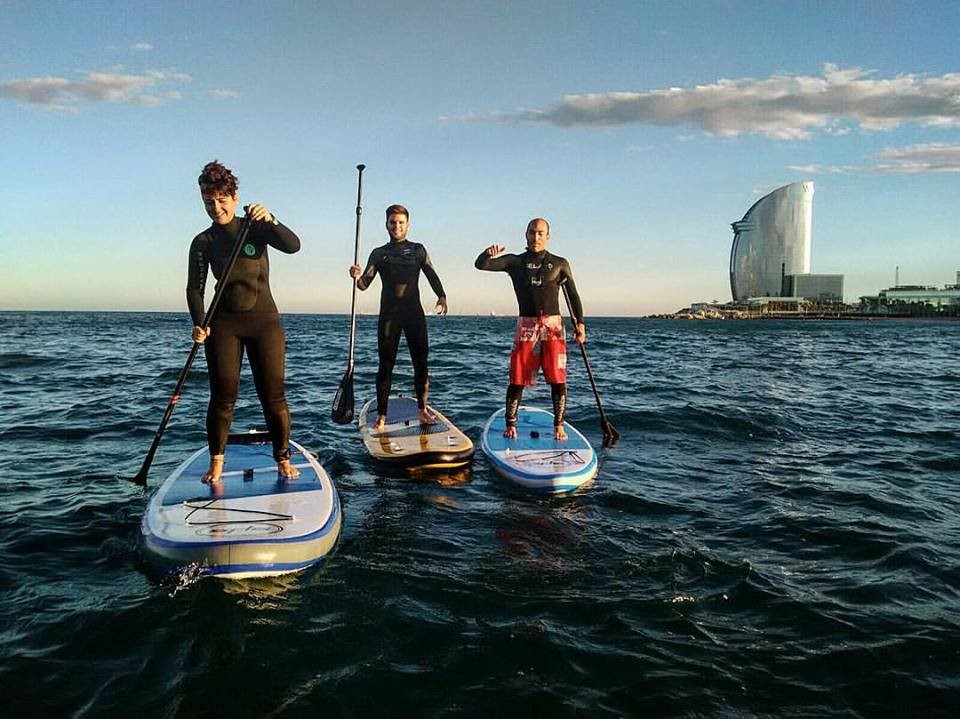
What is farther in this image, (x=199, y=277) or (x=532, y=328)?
(x=532, y=328)

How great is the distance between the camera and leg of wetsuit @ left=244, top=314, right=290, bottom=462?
5867 millimetres

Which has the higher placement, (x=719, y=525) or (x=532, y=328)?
(x=532, y=328)

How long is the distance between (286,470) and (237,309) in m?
1.63

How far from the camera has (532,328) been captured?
8.59 m

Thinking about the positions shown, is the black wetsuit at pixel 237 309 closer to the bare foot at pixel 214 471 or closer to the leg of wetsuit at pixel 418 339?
the bare foot at pixel 214 471

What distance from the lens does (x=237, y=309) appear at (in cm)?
577

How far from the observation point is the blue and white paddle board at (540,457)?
733cm

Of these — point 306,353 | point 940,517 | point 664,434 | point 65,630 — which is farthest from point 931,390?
point 306,353

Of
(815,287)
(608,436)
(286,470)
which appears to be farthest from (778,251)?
(286,470)

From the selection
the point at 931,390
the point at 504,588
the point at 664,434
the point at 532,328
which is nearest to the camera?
the point at 504,588

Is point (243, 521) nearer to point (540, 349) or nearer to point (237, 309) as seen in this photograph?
point (237, 309)

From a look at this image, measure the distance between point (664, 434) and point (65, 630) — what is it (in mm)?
9089

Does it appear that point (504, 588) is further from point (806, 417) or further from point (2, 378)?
point (2, 378)

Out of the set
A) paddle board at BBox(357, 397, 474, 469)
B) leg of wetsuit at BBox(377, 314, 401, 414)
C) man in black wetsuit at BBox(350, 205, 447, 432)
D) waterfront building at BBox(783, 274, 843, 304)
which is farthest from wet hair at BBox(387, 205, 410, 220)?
waterfront building at BBox(783, 274, 843, 304)
